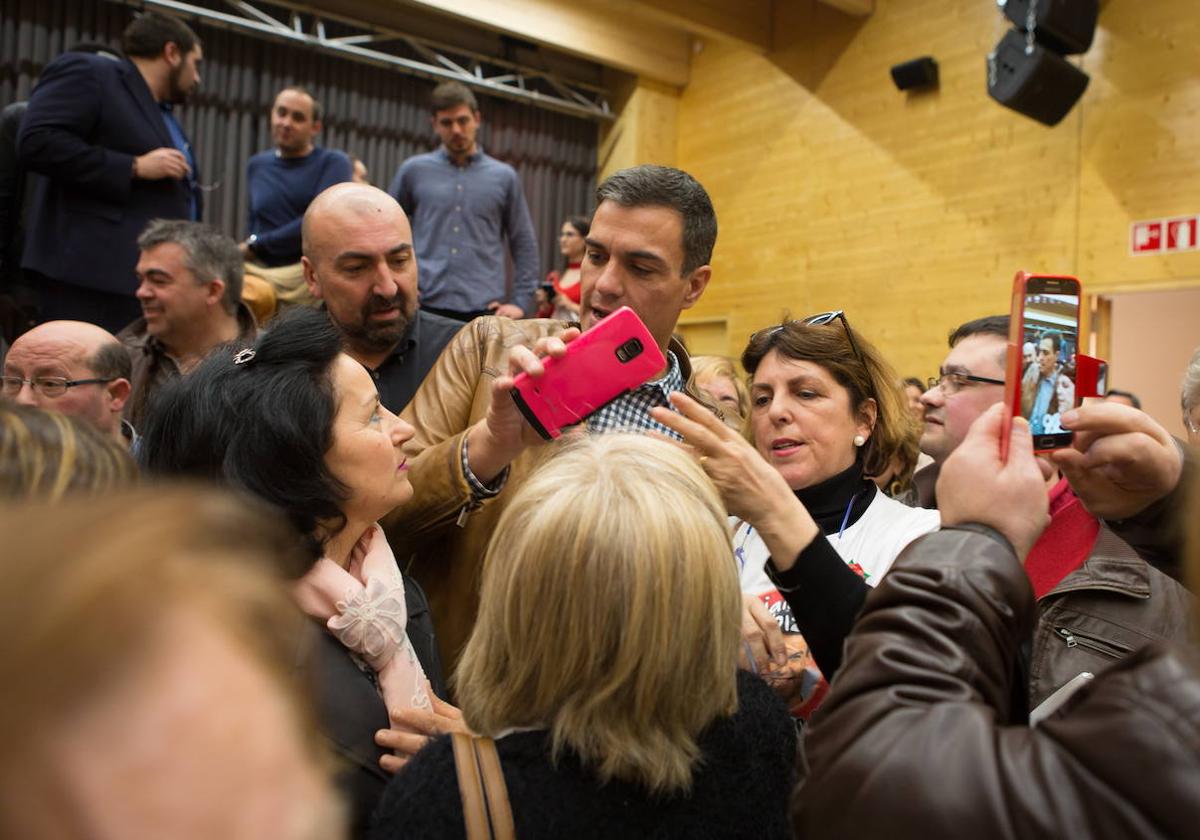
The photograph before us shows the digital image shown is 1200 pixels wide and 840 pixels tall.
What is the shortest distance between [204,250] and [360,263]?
1.09 metres

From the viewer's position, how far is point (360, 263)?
8.79 ft

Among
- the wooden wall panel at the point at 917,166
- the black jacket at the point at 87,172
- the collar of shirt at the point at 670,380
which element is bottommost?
the collar of shirt at the point at 670,380

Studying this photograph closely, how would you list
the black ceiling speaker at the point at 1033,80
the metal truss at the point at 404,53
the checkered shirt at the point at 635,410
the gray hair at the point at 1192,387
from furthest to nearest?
the metal truss at the point at 404,53 → the black ceiling speaker at the point at 1033,80 → the gray hair at the point at 1192,387 → the checkered shirt at the point at 635,410

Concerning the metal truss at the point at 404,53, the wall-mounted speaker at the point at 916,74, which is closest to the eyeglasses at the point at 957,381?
the wall-mounted speaker at the point at 916,74

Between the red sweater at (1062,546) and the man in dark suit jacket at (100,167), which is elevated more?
the man in dark suit jacket at (100,167)

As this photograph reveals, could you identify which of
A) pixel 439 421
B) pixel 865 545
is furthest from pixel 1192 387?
pixel 439 421

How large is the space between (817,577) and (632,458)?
32 centimetres

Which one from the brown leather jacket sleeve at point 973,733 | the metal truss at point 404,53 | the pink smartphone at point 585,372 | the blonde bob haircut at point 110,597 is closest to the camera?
the blonde bob haircut at point 110,597

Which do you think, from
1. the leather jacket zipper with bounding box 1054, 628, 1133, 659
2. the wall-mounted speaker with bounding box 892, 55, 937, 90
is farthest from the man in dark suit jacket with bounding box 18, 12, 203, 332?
the wall-mounted speaker with bounding box 892, 55, 937, 90

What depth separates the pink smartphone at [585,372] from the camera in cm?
181

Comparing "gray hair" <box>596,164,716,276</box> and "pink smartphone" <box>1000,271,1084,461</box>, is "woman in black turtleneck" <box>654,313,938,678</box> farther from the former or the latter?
"pink smartphone" <box>1000,271,1084,461</box>

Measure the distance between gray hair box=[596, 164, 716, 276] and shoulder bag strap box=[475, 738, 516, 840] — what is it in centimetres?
154

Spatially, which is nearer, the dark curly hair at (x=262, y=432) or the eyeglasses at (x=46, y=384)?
the dark curly hair at (x=262, y=432)

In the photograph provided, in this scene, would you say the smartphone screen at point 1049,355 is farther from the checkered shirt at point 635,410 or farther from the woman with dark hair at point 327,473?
the woman with dark hair at point 327,473
